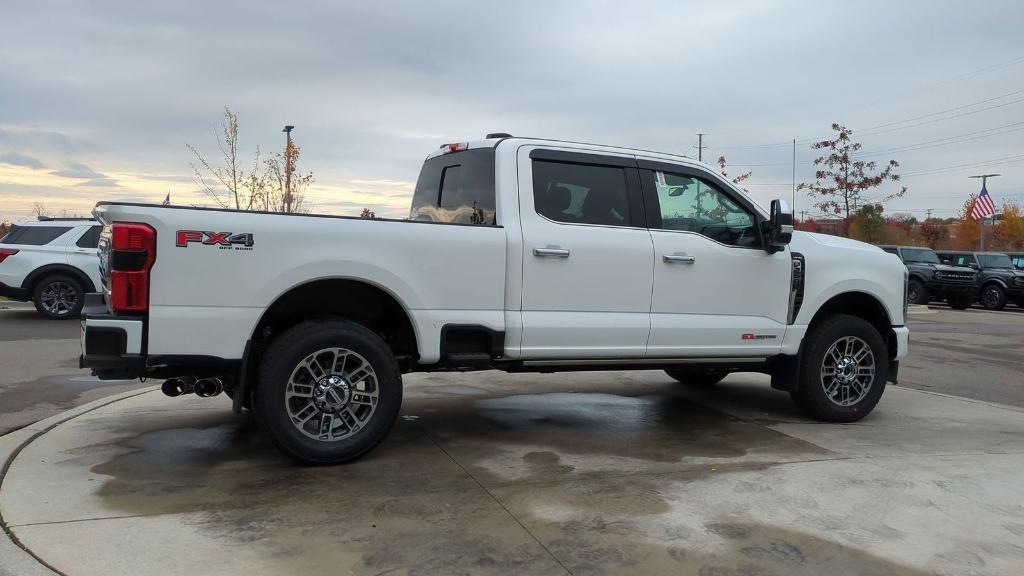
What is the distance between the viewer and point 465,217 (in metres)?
5.76

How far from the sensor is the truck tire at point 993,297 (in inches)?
929

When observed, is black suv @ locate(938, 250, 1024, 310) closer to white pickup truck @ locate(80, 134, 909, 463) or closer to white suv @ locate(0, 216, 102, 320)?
white pickup truck @ locate(80, 134, 909, 463)

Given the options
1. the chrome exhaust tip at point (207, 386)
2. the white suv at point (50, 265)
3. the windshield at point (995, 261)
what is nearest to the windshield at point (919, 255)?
the windshield at point (995, 261)

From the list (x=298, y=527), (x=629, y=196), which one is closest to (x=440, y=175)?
(x=629, y=196)

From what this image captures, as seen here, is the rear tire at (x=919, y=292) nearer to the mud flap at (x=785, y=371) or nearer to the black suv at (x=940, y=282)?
Answer: the black suv at (x=940, y=282)

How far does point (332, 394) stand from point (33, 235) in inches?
459

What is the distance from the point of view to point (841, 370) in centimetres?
658

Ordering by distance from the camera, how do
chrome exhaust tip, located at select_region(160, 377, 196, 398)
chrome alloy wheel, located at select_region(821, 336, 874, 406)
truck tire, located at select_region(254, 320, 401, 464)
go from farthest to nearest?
chrome alloy wheel, located at select_region(821, 336, 874, 406) → chrome exhaust tip, located at select_region(160, 377, 196, 398) → truck tire, located at select_region(254, 320, 401, 464)

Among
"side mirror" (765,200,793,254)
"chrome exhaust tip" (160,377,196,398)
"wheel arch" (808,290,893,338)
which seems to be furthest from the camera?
"wheel arch" (808,290,893,338)

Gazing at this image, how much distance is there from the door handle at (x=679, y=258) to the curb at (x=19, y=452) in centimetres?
413

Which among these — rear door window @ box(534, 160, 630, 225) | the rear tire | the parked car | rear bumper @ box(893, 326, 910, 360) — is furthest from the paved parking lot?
the parked car

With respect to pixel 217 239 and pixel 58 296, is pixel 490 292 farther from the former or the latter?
pixel 58 296

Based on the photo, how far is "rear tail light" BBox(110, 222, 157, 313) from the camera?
4309mm

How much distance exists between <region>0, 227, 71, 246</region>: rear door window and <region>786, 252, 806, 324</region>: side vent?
1276 cm
